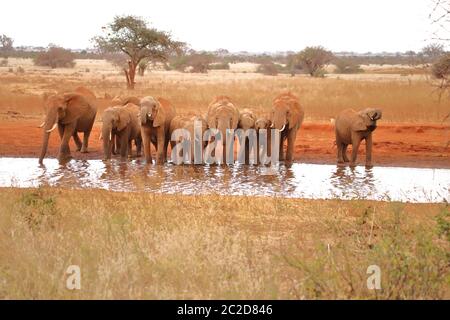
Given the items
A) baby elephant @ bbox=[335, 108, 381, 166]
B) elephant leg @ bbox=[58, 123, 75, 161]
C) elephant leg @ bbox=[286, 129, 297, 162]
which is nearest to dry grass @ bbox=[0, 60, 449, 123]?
elephant leg @ bbox=[286, 129, 297, 162]

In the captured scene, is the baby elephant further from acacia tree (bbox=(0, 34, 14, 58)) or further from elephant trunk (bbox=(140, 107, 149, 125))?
acacia tree (bbox=(0, 34, 14, 58))

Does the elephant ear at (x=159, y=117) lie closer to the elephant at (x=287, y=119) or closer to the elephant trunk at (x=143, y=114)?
the elephant trunk at (x=143, y=114)

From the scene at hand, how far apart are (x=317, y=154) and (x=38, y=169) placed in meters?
6.73

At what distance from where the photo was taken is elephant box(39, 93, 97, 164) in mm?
15047

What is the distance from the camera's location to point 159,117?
1491 centimetres

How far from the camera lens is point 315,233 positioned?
8.05m

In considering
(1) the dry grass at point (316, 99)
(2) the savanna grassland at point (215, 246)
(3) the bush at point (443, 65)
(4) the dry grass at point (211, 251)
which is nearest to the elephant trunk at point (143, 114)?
(2) the savanna grassland at point (215, 246)

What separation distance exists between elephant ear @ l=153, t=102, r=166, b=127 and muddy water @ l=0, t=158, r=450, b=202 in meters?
0.93

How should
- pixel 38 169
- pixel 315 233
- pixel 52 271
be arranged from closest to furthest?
pixel 52 271
pixel 315 233
pixel 38 169

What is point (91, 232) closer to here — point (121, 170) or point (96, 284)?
point (96, 284)

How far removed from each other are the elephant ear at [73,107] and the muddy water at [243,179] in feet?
3.63

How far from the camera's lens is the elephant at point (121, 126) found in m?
15.2

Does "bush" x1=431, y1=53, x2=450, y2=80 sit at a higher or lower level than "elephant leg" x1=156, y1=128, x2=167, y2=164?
higher
